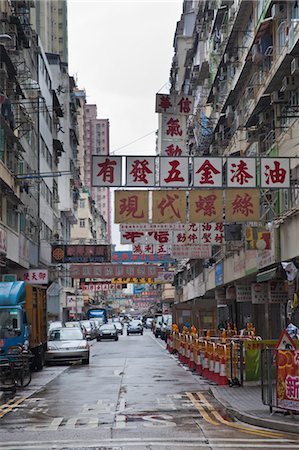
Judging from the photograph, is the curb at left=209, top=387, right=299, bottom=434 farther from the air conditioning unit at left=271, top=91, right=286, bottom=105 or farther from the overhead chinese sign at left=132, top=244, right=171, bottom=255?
the overhead chinese sign at left=132, top=244, right=171, bottom=255

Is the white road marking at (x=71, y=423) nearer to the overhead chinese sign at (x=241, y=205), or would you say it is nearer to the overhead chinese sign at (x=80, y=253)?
the overhead chinese sign at (x=241, y=205)

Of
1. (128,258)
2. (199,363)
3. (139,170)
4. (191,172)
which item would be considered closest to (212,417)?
(139,170)

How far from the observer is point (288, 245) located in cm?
2506

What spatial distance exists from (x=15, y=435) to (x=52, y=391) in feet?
26.1

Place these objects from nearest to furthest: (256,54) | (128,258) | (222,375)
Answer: (222,375), (256,54), (128,258)

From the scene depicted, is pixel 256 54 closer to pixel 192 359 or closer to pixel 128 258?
pixel 192 359

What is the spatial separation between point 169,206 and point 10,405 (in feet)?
25.9

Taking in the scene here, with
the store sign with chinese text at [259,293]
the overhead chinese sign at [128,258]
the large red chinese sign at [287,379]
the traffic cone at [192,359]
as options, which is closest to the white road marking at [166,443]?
the large red chinese sign at [287,379]

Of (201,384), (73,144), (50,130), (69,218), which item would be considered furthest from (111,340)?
(201,384)

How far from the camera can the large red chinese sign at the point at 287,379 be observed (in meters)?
13.4

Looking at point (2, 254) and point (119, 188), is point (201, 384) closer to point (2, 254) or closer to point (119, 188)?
point (119, 188)

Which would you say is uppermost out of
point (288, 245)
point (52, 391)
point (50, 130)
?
point (50, 130)

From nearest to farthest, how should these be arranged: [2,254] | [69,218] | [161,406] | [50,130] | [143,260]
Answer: [161,406], [2,254], [50,130], [143,260], [69,218]

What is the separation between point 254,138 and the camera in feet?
108
